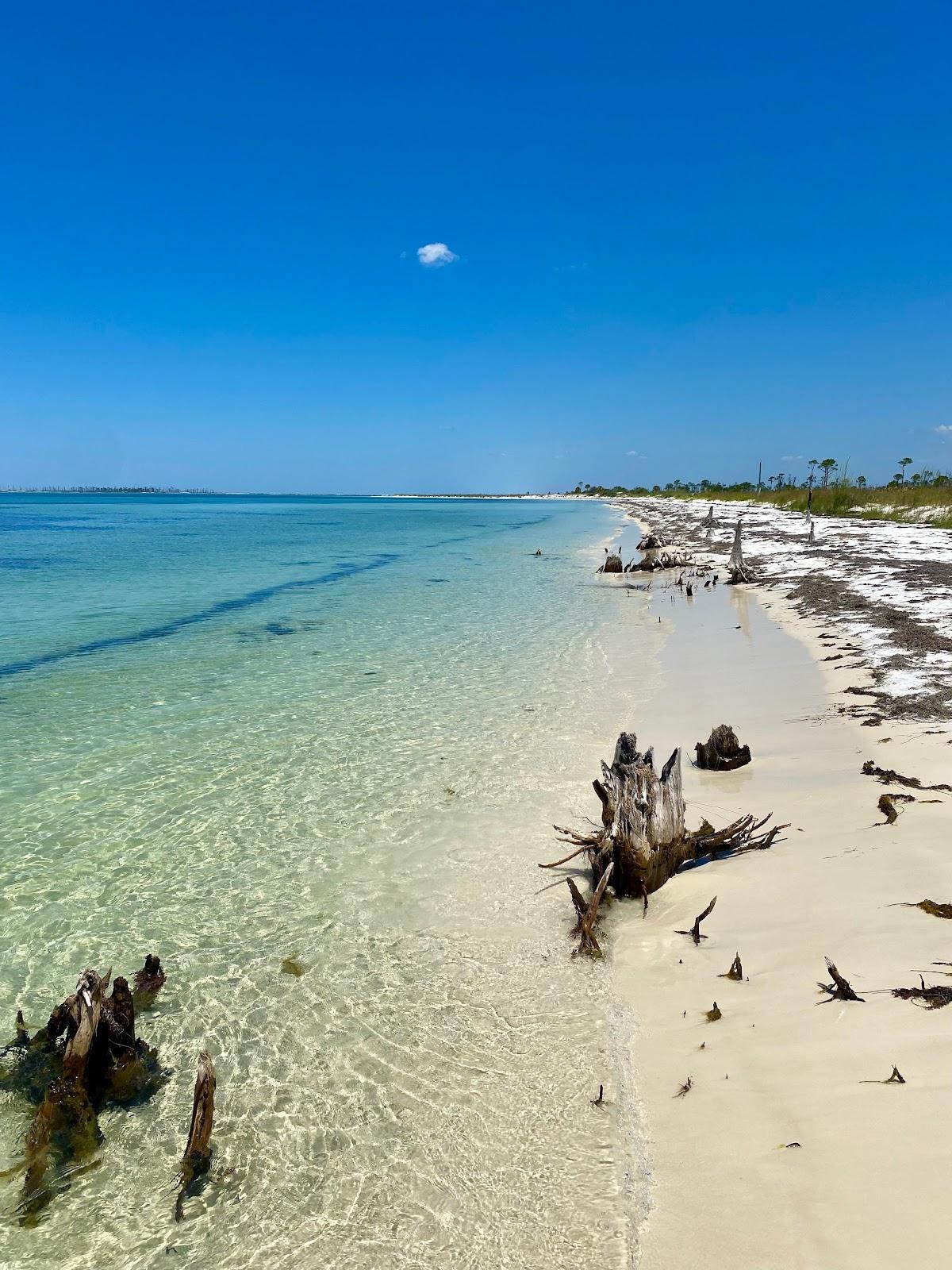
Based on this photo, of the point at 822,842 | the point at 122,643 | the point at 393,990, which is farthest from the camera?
the point at 122,643

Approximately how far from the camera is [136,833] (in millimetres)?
6672

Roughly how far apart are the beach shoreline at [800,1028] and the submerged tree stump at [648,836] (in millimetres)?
179

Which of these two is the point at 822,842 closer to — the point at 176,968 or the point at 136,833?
the point at 176,968

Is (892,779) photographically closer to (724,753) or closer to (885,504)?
(724,753)

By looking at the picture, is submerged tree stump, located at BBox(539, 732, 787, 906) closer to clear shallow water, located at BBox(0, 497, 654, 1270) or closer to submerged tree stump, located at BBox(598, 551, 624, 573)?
clear shallow water, located at BBox(0, 497, 654, 1270)

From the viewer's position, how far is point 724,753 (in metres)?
7.66

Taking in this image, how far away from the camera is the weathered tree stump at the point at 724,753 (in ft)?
24.9

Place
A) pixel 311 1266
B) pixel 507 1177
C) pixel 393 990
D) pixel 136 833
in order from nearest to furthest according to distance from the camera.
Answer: pixel 311 1266 → pixel 507 1177 → pixel 393 990 → pixel 136 833

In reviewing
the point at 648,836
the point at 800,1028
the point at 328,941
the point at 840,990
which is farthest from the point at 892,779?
the point at 328,941

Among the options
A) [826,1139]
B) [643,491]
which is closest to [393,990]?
[826,1139]

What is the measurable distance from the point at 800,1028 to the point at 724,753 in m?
4.17

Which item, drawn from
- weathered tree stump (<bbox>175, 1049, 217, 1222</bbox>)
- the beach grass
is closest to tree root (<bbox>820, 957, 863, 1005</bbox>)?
weathered tree stump (<bbox>175, 1049, 217, 1222</bbox>)

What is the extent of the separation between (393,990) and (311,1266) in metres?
1.71

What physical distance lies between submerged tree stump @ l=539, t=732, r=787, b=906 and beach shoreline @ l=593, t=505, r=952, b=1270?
0.59 ft
